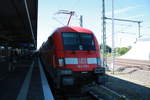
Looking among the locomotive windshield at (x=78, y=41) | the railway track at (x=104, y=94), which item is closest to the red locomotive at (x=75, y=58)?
the locomotive windshield at (x=78, y=41)

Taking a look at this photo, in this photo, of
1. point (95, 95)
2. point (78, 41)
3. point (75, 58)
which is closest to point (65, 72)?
point (75, 58)

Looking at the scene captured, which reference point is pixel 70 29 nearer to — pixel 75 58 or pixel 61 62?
pixel 75 58

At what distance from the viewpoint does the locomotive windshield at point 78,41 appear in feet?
28.2

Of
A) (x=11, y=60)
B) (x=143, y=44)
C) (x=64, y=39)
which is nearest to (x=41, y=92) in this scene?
(x=64, y=39)

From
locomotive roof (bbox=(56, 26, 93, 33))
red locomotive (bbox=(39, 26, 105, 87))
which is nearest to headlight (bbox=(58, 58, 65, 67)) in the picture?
red locomotive (bbox=(39, 26, 105, 87))

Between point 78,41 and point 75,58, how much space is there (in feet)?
2.85

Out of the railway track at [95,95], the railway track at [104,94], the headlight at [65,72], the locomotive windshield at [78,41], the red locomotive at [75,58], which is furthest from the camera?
the locomotive windshield at [78,41]

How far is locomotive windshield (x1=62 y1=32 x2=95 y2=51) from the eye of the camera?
338 inches

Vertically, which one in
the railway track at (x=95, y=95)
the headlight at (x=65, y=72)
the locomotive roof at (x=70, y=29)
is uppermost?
the locomotive roof at (x=70, y=29)

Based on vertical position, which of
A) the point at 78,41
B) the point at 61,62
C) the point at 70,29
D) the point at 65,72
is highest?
the point at 70,29

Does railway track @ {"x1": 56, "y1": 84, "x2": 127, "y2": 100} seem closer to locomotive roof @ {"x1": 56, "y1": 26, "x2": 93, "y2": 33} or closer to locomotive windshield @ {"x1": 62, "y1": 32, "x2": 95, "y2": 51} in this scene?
locomotive windshield @ {"x1": 62, "y1": 32, "x2": 95, "y2": 51}

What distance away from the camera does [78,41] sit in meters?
8.78

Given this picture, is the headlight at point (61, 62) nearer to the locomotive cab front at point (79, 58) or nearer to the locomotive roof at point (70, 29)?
the locomotive cab front at point (79, 58)

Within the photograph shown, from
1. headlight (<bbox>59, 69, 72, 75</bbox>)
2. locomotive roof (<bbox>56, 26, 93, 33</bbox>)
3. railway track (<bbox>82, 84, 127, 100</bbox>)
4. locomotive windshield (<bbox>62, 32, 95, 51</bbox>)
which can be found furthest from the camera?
locomotive roof (<bbox>56, 26, 93, 33</bbox>)
